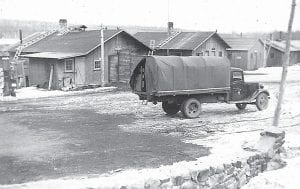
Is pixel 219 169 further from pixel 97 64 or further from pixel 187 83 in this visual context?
pixel 97 64

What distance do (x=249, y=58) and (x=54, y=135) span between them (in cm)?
4000

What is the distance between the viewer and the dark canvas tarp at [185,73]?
17109 mm

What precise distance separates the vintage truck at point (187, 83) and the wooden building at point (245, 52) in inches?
1200

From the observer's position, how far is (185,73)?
17656mm

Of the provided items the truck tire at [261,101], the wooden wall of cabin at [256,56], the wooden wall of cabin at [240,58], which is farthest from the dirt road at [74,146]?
the wooden wall of cabin at [256,56]

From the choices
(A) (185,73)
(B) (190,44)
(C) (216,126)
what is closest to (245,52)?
(B) (190,44)

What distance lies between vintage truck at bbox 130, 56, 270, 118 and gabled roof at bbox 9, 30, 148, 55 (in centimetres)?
1419

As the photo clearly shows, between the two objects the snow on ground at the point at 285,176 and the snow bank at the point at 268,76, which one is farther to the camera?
the snow bank at the point at 268,76

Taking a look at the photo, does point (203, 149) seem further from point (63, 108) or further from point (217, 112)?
point (63, 108)

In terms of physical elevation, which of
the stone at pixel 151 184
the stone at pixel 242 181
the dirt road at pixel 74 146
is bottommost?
the stone at pixel 242 181

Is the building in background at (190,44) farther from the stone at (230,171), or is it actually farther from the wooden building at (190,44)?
the stone at (230,171)

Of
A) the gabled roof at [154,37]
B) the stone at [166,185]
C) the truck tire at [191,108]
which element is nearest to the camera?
the stone at [166,185]

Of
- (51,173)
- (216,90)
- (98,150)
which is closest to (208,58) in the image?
(216,90)

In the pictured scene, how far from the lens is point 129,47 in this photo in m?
34.3
